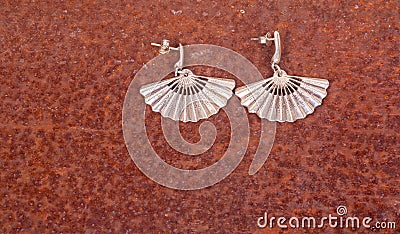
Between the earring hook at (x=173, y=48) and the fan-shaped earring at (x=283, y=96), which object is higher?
the earring hook at (x=173, y=48)

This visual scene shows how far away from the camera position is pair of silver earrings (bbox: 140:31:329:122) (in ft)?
2.91

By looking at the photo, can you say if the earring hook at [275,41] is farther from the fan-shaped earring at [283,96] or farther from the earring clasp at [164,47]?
the earring clasp at [164,47]

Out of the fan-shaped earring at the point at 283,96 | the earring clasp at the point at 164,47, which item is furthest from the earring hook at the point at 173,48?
the fan-shaped earring at the point at 283,96

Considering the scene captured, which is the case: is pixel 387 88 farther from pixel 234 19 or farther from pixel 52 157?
pixel 52 157

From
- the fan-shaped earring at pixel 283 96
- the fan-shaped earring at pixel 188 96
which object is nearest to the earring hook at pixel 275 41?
the fan-shaped earring at pixel 283 96

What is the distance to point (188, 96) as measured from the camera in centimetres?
90

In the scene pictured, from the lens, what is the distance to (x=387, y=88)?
890 mm

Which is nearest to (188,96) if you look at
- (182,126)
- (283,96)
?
(182,126)

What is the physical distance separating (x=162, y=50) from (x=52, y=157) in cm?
36

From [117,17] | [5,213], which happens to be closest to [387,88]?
[117,17]

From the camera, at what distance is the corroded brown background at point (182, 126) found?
35.0 inches

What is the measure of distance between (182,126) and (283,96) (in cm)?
25

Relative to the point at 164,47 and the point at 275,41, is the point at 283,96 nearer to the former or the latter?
the point at 275,41

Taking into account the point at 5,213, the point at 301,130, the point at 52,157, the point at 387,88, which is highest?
the point at 387,88
